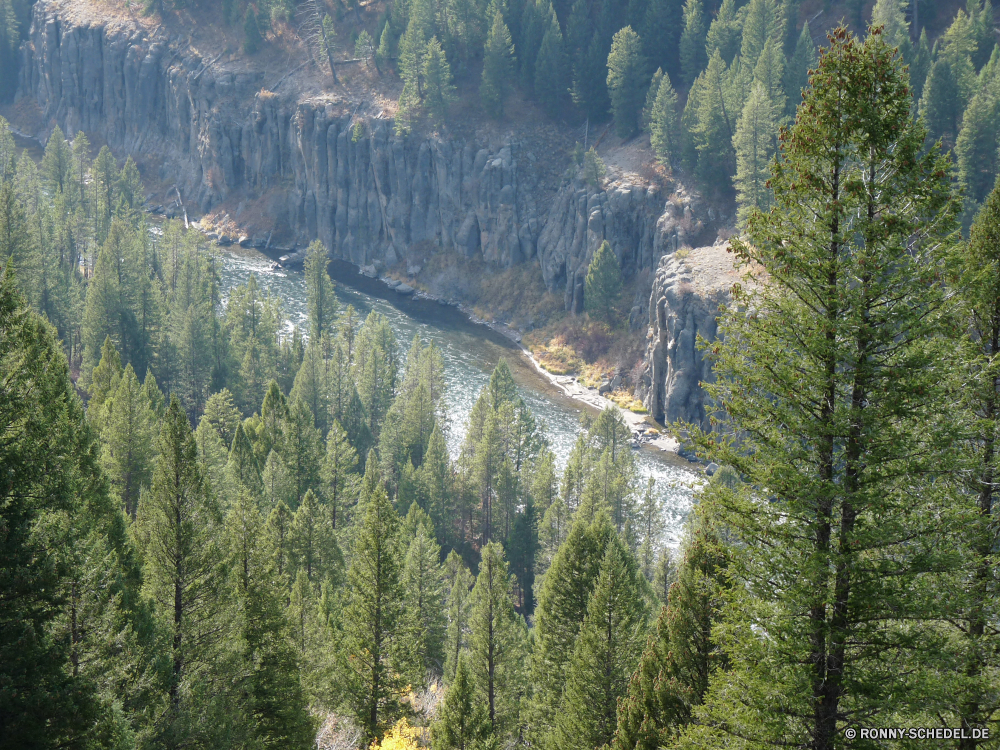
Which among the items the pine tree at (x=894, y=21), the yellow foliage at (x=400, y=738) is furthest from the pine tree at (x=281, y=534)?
the pine tree at (x=894, y=21)

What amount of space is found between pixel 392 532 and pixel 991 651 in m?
25.2

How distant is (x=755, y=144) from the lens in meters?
97.8

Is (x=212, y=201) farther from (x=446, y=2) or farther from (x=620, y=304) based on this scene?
(x=620, y=304)

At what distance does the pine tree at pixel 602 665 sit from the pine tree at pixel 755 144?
2942 inches

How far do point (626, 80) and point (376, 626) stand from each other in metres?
108

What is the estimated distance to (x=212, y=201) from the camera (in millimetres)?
161750

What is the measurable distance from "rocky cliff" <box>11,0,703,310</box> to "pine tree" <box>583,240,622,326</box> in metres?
6.63

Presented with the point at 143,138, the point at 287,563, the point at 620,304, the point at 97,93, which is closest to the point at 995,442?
the point at 287,563

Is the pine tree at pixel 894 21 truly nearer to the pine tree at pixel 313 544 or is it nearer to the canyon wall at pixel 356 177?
the canyon wall at pixel 356 177

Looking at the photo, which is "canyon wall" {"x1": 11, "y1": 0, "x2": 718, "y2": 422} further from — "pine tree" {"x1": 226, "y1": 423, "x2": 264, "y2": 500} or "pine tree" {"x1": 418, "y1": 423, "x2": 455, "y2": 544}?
"pine tree" {"x1": 226, "y1": 423, "x2": 264, "y2": 500}

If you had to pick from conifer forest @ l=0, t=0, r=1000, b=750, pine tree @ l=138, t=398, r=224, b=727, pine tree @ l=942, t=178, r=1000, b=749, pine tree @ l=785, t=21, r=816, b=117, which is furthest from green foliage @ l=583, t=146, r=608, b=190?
pine tree @ l=942, t=178, r=1000, b=749

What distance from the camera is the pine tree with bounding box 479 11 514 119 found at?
136000 millimetres

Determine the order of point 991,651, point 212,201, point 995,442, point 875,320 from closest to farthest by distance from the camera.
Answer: point 875,320 → point 991,651 → point 995,442 → point 212,201

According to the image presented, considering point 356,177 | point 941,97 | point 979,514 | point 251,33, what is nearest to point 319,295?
point 356,177
